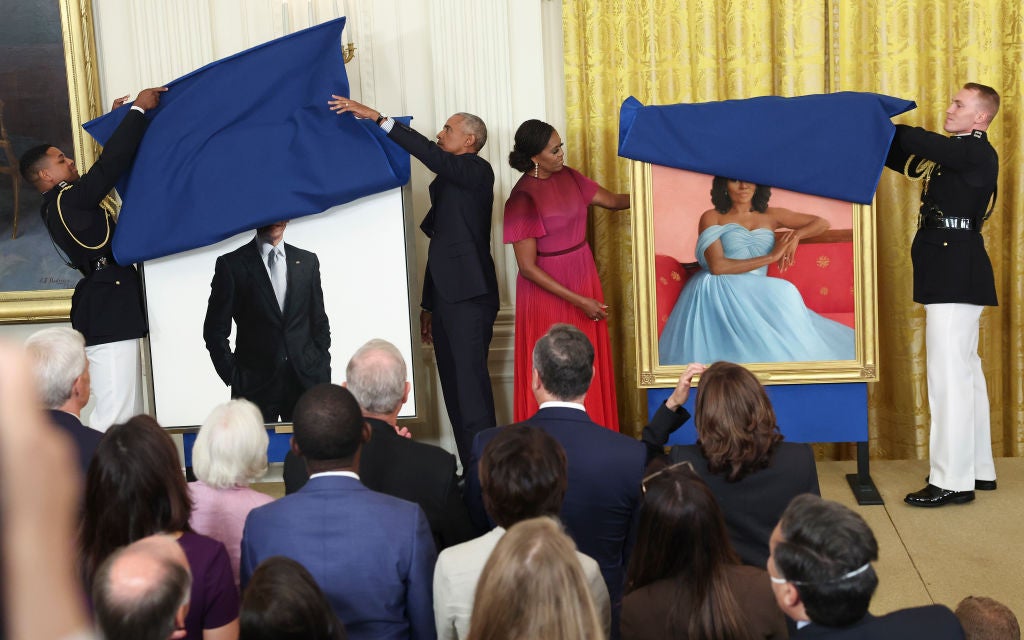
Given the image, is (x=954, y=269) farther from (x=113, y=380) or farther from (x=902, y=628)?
(x=113, y=380)

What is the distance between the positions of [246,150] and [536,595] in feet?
11.6

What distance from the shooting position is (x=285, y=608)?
6.98ft

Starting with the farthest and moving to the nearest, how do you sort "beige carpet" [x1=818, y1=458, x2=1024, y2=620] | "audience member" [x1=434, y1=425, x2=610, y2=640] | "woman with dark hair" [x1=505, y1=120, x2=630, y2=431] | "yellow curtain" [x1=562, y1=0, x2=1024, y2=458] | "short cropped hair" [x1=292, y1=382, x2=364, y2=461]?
1. "yellow curtain" [x1=562, y1=0, x2=1024, y2=458]
2. "woman with dark hair" [x1=505, y1=120, x2=630, y2=431]
3. "beige carpet" [x1=818, y1=458, x2=1024, y2=620]
4. "short cropped hair" [x1=292, y1=382, x2=364, y2=461]
5. "audience member" [x1=434, y1=425, x2=610, y2=640]

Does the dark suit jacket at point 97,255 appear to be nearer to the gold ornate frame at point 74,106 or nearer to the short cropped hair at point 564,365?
the gold ornate frame at point 74,106

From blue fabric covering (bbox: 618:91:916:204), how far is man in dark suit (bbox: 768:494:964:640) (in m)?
2.83

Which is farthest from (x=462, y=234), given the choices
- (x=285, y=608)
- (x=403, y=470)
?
(x=285, y=608)

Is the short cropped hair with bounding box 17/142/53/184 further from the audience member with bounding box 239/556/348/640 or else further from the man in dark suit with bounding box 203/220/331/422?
the audience member with bounding box 239/556/348/640

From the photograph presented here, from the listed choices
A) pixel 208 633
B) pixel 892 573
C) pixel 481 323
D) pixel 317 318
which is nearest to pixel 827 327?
pixel 892 573

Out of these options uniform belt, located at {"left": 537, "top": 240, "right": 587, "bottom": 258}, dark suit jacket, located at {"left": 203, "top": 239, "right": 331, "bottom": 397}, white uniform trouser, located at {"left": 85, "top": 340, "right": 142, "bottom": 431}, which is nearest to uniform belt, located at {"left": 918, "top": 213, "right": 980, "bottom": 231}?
uniform belt, located at {"left": 537, "top": 240, "right": 587, "bottom": 258}

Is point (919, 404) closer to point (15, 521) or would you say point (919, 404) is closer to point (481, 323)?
point (481, 323)

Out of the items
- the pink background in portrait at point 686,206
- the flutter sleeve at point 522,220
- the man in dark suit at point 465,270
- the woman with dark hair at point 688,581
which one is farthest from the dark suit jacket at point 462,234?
the woman with dark hair at point 688,581

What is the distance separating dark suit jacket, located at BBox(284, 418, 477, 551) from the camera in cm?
304

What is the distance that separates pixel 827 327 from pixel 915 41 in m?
1.64

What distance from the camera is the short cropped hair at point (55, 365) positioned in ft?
11.0
